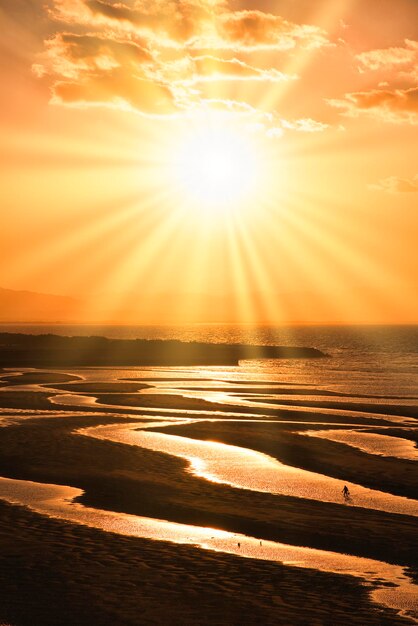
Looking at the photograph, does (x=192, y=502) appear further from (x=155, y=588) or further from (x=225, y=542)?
(x=155, y=588)

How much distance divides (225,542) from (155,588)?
3480 millimetres

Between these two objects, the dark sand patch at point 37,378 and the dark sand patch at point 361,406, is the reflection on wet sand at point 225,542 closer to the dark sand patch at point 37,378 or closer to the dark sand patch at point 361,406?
the dark sand patch at point 361,406

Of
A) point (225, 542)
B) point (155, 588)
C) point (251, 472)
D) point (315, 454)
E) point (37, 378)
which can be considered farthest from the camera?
point (37, 378)

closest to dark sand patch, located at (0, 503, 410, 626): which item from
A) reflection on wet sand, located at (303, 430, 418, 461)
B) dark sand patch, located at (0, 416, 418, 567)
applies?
dark sand patch, located at (0, 416, 418, 567)

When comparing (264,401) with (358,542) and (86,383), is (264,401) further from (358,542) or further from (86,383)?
(358,542)

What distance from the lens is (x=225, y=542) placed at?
56.1 ft

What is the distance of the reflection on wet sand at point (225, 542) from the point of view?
45.8 feet

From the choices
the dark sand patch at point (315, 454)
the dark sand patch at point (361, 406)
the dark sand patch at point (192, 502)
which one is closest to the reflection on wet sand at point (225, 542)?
the dark sand patch at point (192, 502)

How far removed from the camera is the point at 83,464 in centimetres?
2684

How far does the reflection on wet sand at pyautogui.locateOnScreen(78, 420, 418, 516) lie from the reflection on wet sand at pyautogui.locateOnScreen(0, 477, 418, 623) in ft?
15.6

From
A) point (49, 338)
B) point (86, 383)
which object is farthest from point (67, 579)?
point (49, 338)

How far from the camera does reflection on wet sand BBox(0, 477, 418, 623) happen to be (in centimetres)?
1397

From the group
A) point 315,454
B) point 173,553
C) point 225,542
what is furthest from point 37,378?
point 173,553

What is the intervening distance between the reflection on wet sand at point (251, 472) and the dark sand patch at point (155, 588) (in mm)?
6769
